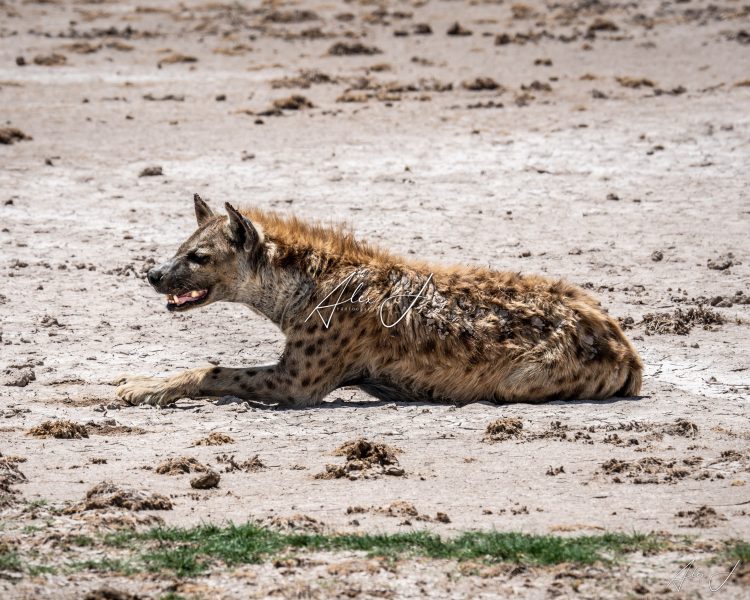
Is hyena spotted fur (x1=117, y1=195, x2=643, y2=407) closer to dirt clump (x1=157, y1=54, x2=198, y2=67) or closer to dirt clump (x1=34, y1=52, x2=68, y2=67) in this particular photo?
dirt clump (x1=34, y1=52, x2=68, y2=67)

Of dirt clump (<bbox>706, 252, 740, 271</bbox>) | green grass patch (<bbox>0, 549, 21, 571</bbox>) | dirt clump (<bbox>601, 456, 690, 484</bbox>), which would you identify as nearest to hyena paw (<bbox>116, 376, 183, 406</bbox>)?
green grass patch (<bbox>0, 549, 21, 571</bbox>)

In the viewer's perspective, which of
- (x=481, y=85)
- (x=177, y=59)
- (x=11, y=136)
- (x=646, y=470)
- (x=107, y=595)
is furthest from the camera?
(x=177, y=59)

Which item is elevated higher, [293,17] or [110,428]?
[293,17]

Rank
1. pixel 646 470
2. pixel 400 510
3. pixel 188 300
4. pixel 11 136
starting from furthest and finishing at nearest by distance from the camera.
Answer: pixel 11 136 → pixel 188 300 → pixel 646 470 → pixel 400 510

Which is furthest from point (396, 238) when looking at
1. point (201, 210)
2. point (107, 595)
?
point (107, 595)

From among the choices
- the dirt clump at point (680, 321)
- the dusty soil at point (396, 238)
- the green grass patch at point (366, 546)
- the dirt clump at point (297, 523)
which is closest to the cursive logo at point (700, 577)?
the dusty soil at point (396, 238)

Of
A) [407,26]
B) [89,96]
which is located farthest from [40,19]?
[89,96]

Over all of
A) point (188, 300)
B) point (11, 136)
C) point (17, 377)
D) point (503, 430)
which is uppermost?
point (188, 300)

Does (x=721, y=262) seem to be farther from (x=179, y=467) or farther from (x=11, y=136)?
(x=11, y=136)

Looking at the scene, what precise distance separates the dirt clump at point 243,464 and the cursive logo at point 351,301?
117 centimetres

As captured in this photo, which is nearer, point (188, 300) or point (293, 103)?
point (188, 300)

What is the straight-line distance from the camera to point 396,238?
10445 mm

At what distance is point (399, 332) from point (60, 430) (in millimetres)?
1766

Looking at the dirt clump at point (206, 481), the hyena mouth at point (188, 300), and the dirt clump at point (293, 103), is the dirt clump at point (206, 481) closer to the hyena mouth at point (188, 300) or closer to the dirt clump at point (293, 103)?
the hyena mouth at point (188, 300)
